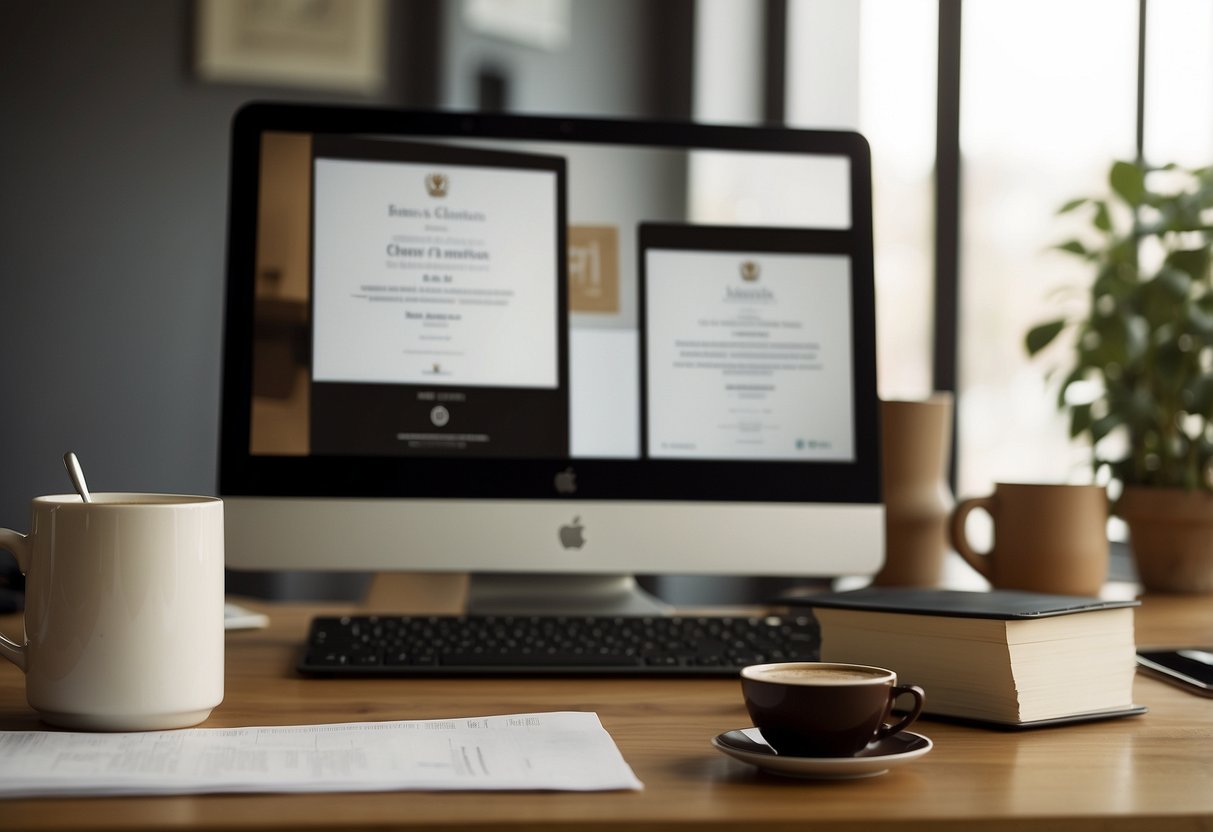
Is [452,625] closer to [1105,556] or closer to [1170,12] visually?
[1105,556]

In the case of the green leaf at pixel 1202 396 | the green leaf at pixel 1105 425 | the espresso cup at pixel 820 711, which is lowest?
the espresso cup at pixel 820 711

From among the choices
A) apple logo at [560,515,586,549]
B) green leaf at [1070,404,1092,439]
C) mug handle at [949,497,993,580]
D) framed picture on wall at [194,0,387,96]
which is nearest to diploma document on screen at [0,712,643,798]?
apple logo at [560,515,586,549]

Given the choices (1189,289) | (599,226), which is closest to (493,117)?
(599,226)

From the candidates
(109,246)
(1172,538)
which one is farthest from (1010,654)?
(109,246)

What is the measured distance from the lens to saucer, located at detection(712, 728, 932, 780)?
63 centimetres

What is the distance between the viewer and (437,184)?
1.16 m

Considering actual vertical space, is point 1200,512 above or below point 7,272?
below

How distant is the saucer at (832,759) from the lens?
2.06 ft

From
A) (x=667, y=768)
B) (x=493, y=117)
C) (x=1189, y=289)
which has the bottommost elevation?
(x=667, y=768)

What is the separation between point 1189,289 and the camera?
5.24ft

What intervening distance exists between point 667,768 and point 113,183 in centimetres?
231

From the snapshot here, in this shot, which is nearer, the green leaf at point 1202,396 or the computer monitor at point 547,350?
the computer monitor at point 547,350

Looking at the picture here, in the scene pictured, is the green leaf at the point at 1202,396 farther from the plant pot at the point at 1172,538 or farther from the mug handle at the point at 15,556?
the mug handle at the point at 15,556

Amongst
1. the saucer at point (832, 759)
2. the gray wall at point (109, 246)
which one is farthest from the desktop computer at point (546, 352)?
the gray wall at point (109, 246)
